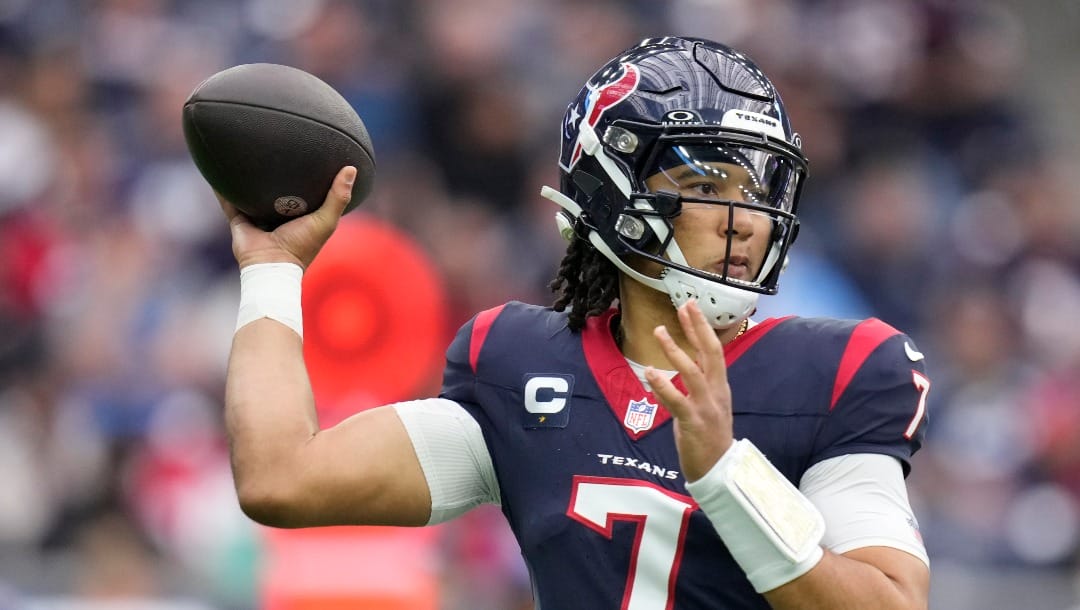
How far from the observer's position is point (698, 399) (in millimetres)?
2047

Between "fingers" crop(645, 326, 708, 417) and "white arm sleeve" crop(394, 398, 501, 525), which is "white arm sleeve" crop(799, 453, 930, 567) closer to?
"fingers" crop(645, 326, 708, 417)

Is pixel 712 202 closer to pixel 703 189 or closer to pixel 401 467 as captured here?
pixel 703 189

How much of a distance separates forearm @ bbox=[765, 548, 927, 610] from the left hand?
205 millimetres

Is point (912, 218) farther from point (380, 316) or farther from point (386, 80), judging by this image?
point (380, 316)

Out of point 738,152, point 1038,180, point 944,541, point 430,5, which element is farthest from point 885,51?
point 738,152

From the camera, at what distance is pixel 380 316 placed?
4.01 metres

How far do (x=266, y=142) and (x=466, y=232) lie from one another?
396 cm

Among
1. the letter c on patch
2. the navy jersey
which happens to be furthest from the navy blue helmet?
the letter c on patch

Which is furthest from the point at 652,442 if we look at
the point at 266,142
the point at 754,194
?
the point at 266,142

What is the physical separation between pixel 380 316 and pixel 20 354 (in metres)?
2.86

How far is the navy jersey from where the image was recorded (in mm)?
2260

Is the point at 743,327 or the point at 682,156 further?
the point at 743,327

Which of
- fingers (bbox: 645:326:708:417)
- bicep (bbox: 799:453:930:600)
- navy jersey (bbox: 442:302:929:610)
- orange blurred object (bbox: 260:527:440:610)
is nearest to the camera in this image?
fingers (bbox: 645:326:708:417)

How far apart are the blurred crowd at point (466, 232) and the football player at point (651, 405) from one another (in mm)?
2471
